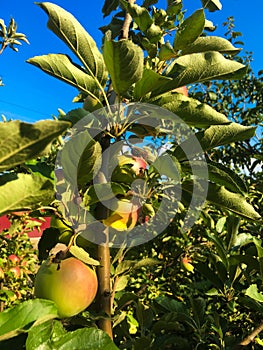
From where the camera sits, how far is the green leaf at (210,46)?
897mm

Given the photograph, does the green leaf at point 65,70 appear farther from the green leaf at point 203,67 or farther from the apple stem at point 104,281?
the apple stem at point 104,281

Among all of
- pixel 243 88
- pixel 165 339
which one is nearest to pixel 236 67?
pixel 165 339

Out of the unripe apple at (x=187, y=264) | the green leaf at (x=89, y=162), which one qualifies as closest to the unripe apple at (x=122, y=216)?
the green leaf at (x=89, y=162)

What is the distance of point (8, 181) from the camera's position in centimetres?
50

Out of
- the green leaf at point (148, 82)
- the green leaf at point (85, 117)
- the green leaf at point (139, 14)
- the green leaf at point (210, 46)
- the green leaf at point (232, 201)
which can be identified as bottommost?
the green leaf at point (232, 201)

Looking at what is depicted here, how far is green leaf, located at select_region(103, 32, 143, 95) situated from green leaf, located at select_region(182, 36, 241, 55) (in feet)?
0.67

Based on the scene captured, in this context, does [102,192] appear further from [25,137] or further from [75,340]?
[25,137]

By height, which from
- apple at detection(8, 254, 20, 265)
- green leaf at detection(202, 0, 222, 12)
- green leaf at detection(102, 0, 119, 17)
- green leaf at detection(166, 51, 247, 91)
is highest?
green leaf at detection(102, 0, 119, 17)

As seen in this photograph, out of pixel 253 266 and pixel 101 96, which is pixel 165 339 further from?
pixel 101 96

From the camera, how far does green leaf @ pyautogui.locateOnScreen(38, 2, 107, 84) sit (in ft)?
2.46

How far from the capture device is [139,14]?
0.89m

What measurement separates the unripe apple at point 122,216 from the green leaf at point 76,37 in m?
0.29

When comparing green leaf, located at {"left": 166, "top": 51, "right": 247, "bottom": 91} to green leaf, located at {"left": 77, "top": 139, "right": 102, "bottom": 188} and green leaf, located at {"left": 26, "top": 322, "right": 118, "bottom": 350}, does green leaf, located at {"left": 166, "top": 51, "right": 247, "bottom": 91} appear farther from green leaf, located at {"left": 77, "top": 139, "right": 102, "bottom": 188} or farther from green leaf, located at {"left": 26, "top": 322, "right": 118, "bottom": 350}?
green leaf, located at {"left": 26, "top": 322, "right": 118, "bottom": 350}

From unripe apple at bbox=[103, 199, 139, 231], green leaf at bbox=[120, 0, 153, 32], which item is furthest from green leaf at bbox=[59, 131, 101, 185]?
green leaf at bbox=[120, 0, 153, 32]
